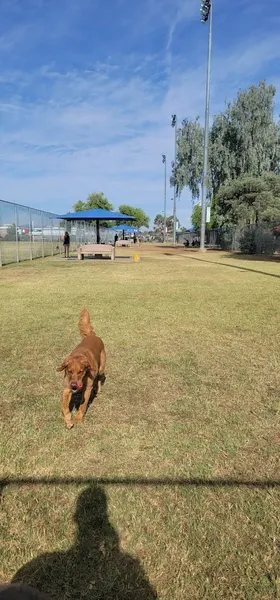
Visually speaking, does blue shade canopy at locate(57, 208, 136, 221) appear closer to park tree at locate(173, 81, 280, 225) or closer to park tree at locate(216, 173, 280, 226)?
park tree at locate(216, 173, 280, 226)

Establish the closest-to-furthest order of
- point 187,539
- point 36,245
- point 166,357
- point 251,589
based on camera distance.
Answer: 1. point 251,589
2. point 187,539
3. point 166,357
4. point 36,245

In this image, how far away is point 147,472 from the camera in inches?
95.3

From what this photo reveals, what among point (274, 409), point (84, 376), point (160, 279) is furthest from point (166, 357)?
point (160, 279)

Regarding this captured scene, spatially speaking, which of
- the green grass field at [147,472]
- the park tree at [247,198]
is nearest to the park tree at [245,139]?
the park tree at [247,198]

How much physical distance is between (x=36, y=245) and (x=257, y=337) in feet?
62.0

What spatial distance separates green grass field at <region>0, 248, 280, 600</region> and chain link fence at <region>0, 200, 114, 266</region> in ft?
42.0

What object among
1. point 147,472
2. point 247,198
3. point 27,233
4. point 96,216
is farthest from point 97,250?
point 147,472

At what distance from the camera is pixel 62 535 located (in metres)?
1.92

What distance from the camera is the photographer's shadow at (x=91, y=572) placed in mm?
1631

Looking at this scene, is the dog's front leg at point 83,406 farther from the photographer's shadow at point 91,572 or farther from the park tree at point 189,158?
the park tree at point 189,158

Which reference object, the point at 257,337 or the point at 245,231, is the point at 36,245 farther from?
the point at 257,337

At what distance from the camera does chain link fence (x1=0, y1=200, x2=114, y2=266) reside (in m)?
16.9

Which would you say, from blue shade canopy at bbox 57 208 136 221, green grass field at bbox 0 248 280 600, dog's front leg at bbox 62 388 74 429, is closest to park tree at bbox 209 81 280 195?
blue shade canopy at bbox 57 208 136 221

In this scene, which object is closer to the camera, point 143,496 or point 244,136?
point 143,496
